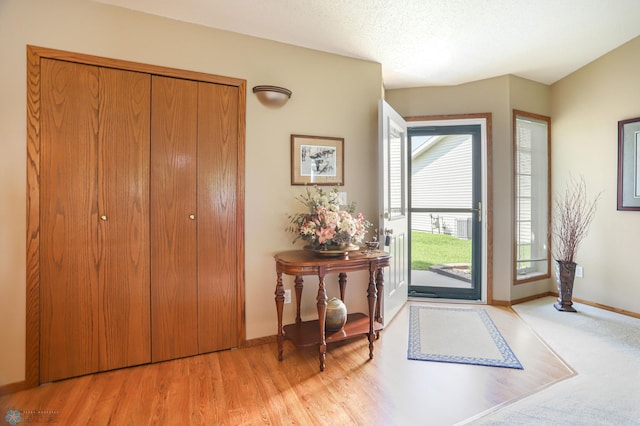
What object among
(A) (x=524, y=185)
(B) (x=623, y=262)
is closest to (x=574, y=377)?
(B) (x=623, y=262)

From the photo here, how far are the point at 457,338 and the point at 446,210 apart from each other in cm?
159

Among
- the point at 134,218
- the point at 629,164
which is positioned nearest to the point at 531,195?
the point at 629,164

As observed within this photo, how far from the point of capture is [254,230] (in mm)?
2596

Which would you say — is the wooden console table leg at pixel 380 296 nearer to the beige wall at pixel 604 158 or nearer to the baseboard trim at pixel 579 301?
the baseboard trim at pixel 579 301

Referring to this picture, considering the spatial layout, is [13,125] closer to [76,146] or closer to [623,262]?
[76,146]

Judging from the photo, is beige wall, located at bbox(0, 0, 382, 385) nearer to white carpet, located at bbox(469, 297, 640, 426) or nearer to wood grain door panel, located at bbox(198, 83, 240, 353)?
wood grain door panel, located at bbox(198, 83, 240, 353)

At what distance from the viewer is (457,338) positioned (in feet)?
8.89

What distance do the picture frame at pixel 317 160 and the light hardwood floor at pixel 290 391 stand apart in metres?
1.37

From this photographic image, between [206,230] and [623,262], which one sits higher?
[206,230]

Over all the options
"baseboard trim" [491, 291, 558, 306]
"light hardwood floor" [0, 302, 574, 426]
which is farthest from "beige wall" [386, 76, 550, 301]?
"light hardwood floor" [0, 302, 574, 426]

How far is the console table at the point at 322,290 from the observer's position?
2.22m

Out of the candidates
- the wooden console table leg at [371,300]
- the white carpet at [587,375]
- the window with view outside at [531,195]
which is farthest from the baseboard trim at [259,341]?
the window with view outside at [531,195]

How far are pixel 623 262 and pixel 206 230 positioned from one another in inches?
158

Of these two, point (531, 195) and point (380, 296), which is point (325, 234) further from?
point (531, 195)
